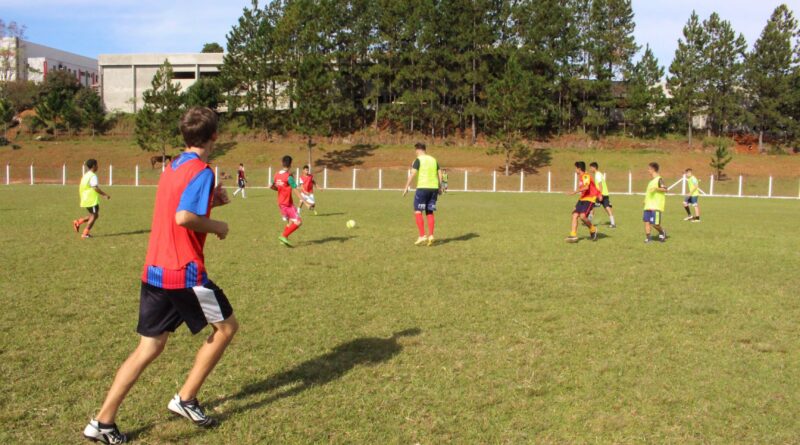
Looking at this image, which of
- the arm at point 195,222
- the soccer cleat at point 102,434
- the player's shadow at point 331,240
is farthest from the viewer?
the player's shadow at point 331,240

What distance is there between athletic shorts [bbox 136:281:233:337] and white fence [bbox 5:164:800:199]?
38.2 metres

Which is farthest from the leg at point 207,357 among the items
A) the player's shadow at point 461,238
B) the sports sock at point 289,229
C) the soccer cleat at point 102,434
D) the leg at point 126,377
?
the player's shadow at point 461,238

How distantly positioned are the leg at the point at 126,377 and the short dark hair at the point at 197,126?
3.78 ft

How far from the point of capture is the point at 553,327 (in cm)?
603

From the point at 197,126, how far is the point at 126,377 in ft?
4.88

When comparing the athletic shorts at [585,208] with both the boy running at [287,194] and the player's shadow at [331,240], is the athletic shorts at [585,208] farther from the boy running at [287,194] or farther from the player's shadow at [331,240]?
the boy running at [287,194]

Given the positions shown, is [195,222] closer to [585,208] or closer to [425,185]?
[425,185]

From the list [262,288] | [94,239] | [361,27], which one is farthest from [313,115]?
[262,288]

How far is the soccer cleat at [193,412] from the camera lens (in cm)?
376

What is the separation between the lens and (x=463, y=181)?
4584 centimetres

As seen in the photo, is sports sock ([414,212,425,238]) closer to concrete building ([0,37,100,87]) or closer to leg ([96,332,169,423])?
leg ([96,332,169,423])

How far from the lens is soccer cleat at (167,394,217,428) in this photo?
12.3ft

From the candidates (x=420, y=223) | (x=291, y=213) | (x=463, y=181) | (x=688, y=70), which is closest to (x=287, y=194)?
(x=291, y=213)

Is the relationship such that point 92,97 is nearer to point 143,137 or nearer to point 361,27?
point 143,137
